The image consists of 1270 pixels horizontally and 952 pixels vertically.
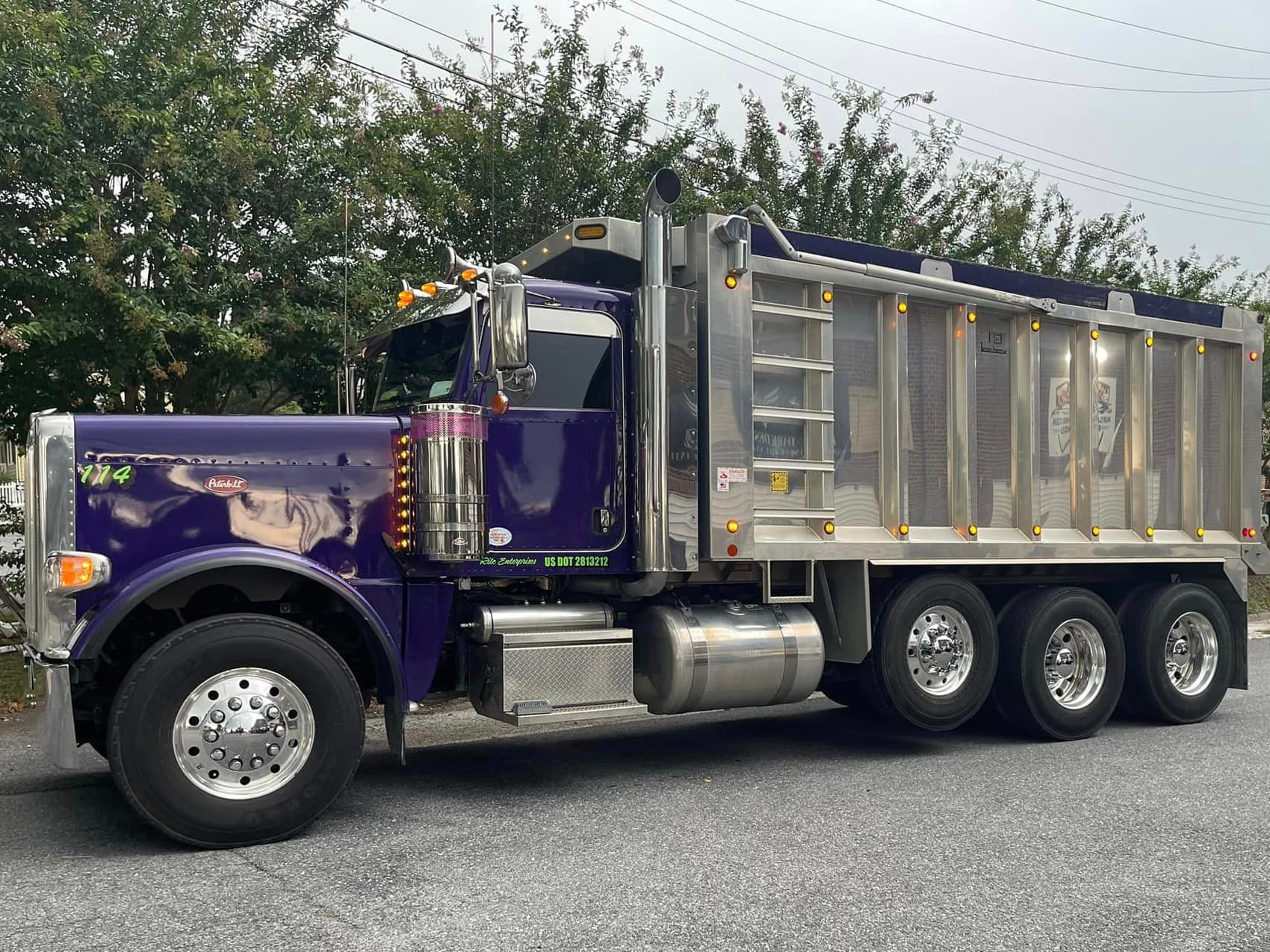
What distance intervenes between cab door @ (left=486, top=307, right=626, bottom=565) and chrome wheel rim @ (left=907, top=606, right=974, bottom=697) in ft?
7.18

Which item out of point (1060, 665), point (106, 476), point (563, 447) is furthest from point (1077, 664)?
point (106, 476)

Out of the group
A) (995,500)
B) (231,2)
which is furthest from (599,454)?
(231,2)

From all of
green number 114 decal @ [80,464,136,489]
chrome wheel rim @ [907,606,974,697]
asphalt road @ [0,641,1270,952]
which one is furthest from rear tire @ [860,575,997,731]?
green number 114 decal @ [80,464,136,489]

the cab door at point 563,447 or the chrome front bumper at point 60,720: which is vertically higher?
the cab door at point 563,447

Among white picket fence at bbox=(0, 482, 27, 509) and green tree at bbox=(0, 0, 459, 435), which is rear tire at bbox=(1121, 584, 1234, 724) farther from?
white picket fence at bbox=(0, 482, 27, 509)


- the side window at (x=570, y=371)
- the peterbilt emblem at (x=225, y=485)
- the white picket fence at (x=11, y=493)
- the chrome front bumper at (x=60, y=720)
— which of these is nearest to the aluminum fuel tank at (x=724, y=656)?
the side window at (x=570, y=371)

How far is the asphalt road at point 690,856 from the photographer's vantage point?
4203 millimetres

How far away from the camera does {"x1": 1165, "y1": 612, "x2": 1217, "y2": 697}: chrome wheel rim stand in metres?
8.91

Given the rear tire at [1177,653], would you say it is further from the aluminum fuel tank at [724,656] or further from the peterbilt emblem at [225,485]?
the peterbilt emblem at [225,485]

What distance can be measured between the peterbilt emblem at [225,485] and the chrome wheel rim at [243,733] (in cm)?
84

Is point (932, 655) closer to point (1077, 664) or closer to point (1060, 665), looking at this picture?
point (1060, 665)

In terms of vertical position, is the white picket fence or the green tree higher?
the green tree

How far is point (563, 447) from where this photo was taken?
653 centimetres

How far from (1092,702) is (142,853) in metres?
6.10
